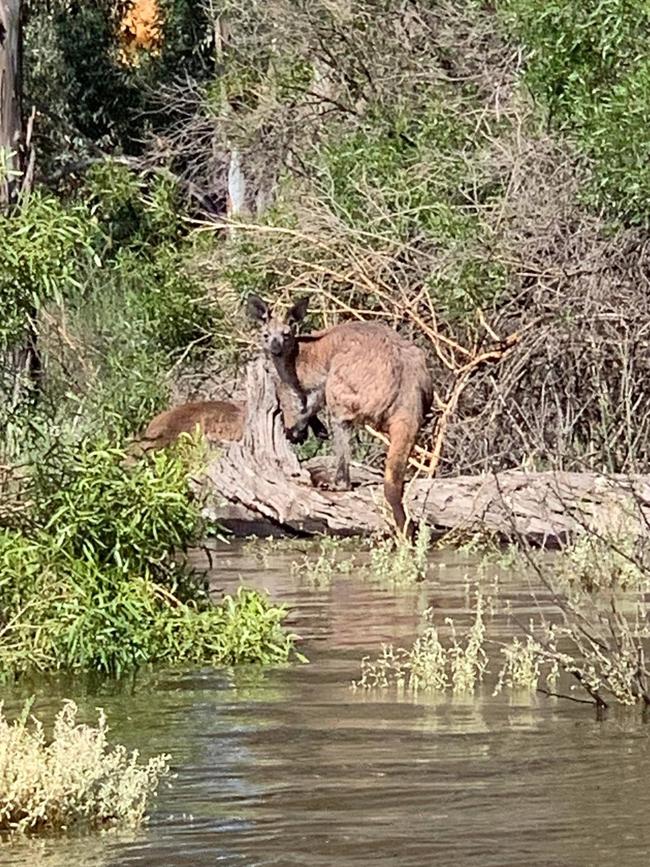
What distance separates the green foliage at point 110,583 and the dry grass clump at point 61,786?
2.96m

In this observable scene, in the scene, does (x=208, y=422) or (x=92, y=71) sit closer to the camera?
(x=208, y=422)

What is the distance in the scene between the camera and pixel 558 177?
17.3m

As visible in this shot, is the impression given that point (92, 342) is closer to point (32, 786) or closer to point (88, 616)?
point (88, 616)

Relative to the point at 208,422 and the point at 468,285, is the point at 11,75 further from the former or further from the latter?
the point at 468,285

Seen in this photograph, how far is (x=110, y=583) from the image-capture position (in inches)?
384

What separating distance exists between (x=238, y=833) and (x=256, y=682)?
3.06 m

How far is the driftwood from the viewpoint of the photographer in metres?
14.0

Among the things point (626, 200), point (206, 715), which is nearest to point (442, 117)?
point (626, 200)

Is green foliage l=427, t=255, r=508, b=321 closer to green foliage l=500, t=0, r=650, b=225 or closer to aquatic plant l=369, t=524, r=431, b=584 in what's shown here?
green foliage l=500, t=0, r=650, b=225

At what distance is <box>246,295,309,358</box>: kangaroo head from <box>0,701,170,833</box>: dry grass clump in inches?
369

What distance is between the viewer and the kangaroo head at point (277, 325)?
52.0 feet

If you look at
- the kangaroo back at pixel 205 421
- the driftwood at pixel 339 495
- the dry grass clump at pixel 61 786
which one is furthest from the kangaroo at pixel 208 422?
the dry grass clump at pixel 61 786

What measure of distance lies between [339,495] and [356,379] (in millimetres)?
877

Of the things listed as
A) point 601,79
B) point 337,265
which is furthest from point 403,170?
point 601,79
